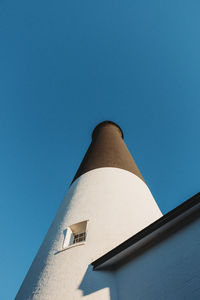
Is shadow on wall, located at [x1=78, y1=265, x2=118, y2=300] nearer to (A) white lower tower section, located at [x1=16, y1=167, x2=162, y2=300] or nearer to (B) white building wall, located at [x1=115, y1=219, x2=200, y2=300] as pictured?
(A) white lower tower section, located at [x1=16, y1=167, x2=162, y2=300]

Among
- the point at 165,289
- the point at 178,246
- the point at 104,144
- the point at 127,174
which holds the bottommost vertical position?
the point at 165,289

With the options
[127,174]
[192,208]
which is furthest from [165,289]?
[127,174]

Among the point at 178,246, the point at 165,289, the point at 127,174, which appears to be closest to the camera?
the point at 165,289

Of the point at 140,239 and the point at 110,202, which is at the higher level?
the point at 110,202

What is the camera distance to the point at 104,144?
43.2ft

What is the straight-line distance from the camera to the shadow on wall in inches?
173

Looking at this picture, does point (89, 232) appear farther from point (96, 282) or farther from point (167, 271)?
point (167, 271)

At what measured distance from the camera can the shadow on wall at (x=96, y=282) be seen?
440cm

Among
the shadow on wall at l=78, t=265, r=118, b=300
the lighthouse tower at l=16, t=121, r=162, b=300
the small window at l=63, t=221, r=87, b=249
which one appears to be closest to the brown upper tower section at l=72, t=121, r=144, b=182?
the lighthouse tower at l=16, t=121, r=162, b=300

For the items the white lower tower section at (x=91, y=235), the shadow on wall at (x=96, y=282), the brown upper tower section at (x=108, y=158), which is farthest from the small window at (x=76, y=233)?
the brown upper tower section at (x=108, y=158)

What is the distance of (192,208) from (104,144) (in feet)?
29.8

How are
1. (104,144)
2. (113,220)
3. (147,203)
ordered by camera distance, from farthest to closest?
(104,144) → (147,203) → (113,220)

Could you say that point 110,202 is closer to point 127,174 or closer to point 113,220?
point 113,220

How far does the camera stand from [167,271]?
157 inches
